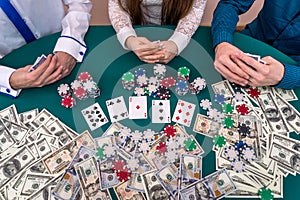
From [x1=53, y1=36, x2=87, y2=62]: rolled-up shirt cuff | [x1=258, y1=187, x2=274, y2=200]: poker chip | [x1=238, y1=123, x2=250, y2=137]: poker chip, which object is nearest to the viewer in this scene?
[x1=258, y1=187, x2=274, y2=200]: poker chip

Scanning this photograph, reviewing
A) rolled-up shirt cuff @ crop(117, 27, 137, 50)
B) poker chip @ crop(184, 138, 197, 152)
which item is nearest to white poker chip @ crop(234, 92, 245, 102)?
poker chip @ crop(184, 138, 197, 152)

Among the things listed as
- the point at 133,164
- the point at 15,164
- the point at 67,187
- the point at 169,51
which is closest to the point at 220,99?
the point at 169,51

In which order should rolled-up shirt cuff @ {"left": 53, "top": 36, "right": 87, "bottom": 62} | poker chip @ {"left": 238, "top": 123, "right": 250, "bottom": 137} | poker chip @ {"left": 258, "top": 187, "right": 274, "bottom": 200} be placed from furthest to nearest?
1. rolled-up shirt cuff @ {"left": 53, "top": 36, "right": 87, "bottom": 62}
2. poker chip @ {"left": 238, "top": 123, "right": 250, "bottom": 137}
3. poker chip @ {"left": 258, "top": 187, "right": 274, "bottom": 200}

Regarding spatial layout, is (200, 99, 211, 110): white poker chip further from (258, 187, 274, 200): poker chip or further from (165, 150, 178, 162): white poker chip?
(258, 187, 274, 200): poker chip

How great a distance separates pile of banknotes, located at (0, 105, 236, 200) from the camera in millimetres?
966

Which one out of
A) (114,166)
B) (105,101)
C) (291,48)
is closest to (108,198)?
(114,166)

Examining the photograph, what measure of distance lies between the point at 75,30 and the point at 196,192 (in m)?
0.71

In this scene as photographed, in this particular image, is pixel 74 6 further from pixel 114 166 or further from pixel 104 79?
pixel 114 166

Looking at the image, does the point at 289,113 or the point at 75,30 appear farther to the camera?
the point at 75,30

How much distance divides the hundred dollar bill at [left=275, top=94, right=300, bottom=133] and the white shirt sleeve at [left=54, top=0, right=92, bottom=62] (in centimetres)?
71

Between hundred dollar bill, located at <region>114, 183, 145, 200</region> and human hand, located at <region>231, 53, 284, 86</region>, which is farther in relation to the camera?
human hand, located at <region>231, 53, 284, 86</region>

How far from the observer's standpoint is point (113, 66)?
1.18 meters

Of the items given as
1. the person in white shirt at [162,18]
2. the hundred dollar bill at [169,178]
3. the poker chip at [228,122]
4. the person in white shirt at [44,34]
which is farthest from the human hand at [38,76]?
the poker chip at [228,122]

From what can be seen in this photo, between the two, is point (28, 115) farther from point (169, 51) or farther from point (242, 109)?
point (242, 109)
